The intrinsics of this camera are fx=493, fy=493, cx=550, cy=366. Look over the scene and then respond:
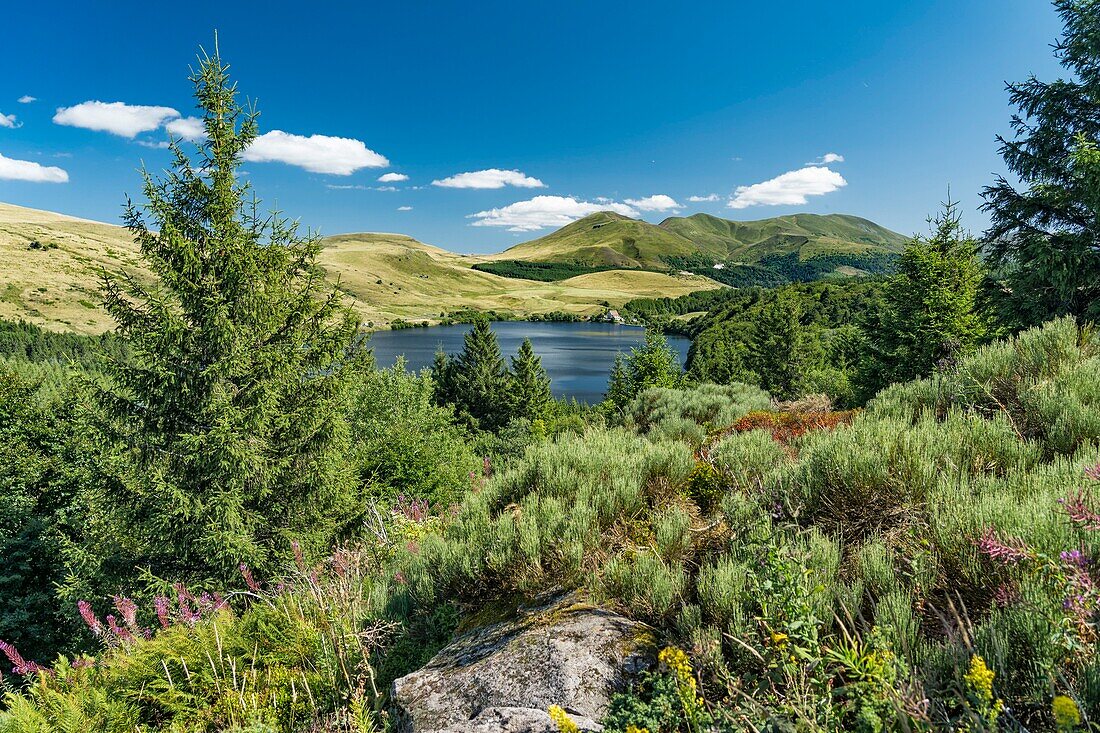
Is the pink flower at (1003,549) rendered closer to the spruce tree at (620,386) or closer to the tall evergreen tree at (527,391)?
the spruce tree at (620,386)

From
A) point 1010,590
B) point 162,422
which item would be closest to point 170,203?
point 162,422

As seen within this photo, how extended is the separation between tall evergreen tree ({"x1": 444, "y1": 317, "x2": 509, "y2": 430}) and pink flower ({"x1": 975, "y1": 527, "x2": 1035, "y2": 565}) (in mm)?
42964

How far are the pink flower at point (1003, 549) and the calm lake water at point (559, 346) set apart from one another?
172ft

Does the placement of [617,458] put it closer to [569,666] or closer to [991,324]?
[569,666]

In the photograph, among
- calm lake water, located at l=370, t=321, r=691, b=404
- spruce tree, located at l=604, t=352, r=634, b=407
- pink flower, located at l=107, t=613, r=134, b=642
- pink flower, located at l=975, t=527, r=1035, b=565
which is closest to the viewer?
pink flower, located at l=975, t=527, r=1035, b=565

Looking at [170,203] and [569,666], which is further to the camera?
[170,203]

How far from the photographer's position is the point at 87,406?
29.2ft

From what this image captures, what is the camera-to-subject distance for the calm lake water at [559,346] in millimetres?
77125

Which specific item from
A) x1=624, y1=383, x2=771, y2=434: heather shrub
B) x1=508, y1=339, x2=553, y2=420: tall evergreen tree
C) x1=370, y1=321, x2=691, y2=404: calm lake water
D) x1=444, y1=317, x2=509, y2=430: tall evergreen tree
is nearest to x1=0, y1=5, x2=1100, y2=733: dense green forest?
x1=624, y1=383, x2=771, y2=434: heather shrub

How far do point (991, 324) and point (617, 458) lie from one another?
19.0 meters

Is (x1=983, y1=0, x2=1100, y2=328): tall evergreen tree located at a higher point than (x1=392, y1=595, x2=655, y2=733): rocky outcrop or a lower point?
higher

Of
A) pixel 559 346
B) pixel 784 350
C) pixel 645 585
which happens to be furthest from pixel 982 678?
pixel 559 346

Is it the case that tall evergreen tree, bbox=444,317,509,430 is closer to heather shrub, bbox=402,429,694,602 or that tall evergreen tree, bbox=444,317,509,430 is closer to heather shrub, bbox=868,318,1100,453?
heather shrub, bbox=402,429,694,602

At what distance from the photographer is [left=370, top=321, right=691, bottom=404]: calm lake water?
7712 centimetres
